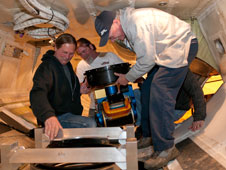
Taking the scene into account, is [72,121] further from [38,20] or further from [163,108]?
[38,20]

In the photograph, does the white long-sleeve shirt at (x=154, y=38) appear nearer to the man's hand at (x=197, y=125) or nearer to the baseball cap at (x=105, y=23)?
the baseball cap at (x=105, y=23)

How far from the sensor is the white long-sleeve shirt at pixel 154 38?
1.83 m

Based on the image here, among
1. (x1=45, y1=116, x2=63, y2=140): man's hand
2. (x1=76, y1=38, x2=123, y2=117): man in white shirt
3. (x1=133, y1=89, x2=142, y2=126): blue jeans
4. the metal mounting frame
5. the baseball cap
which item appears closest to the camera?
the metal mounting frame

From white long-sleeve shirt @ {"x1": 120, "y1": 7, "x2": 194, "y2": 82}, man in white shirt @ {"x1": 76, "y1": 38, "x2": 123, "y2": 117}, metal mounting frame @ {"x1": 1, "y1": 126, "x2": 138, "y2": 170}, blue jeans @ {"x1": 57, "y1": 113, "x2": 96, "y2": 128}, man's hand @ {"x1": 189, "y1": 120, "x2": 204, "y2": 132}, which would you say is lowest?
man's hand @ {"x1": 189, "y1": 120, "x2": 204, "y2": 132}

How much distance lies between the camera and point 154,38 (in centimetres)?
186

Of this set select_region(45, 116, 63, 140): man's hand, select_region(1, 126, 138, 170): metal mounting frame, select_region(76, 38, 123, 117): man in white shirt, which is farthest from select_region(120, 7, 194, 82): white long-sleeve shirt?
select_region(76, 38, 123, 117): man in white shirt

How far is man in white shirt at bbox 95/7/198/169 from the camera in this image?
6.02ft

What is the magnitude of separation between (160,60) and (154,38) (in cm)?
18

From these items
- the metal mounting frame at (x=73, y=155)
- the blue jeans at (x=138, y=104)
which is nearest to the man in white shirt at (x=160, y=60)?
the metal mounting frame at (x=73, y=155)

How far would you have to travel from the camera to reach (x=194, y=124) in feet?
8.45

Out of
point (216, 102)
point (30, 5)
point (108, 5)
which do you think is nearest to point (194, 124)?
point (216, 102)

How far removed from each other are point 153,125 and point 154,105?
15 centimetres

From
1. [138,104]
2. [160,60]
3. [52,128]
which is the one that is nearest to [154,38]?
[160,60]

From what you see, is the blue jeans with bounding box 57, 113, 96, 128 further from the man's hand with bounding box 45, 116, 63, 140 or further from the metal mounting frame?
the metal mounting frame
